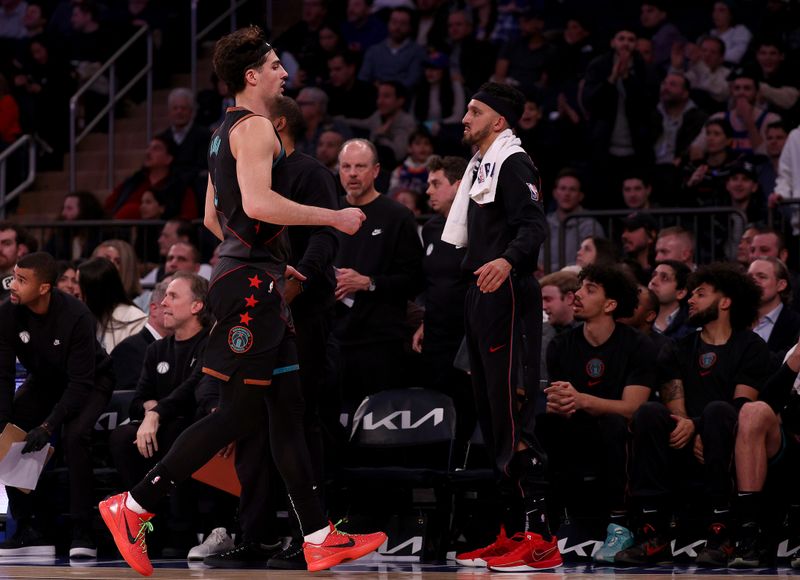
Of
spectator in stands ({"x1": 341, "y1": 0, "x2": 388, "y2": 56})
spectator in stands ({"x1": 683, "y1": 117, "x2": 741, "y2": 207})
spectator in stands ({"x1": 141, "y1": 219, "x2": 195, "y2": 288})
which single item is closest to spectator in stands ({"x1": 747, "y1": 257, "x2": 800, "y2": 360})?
spectator in stands ({"x1": 683, "y1": 117, "x2": 741, "y2": 207})

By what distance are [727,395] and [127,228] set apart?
5.85 meters

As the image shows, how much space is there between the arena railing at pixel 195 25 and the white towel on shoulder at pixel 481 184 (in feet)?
25.8

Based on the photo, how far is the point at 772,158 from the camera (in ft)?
34.1

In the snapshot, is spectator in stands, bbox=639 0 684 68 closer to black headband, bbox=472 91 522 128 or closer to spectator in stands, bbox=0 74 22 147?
spectator in stands, bbox=0 74 22 147

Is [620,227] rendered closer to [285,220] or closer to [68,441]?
[68,441]

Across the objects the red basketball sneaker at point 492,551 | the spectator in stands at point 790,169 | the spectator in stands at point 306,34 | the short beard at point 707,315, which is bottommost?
the red basketball sneaker at point 492,551

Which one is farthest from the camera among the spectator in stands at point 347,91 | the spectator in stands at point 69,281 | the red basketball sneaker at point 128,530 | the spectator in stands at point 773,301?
the spectator in stands at point 347,91

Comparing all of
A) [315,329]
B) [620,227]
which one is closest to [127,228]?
[620,227]

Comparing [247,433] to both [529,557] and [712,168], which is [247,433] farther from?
[712,168]

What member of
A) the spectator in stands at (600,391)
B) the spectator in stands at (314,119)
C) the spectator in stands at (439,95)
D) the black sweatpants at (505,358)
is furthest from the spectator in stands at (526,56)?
the black sweatpants at (505,358)

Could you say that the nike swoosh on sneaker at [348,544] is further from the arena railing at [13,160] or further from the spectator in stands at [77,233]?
the arena railing at [13,160]

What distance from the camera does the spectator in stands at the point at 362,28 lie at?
13688 mm

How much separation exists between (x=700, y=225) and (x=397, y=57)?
4.38 m

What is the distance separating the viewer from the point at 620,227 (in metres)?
9.84
